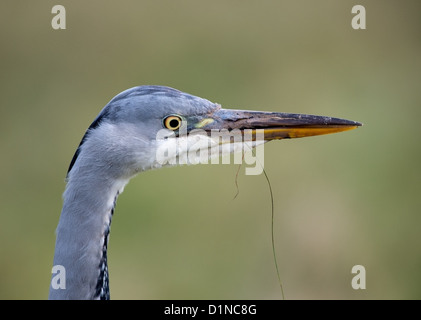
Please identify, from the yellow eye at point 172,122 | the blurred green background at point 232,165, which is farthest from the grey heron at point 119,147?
the blurred green background at point 232,165

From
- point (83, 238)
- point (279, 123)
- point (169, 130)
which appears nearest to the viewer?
point (83, 238)

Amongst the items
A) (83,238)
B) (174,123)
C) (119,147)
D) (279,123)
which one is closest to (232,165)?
(279,123)

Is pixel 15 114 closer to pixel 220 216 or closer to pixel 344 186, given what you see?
pixel 220 216

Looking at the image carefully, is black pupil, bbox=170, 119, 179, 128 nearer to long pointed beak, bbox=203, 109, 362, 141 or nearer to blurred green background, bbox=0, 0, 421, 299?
long pointed beak, bbox=203, 109, 362, 141

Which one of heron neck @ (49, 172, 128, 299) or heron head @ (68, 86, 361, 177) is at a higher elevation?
heron head @ (68, 86, 361, 177)

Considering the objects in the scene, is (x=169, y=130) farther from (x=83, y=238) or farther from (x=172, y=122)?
(x=83, y=238)

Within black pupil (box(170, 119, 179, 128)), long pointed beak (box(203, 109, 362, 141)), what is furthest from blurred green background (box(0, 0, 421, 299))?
black pupil (box(170, 119, 179, 128))

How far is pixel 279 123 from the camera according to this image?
8.95ft

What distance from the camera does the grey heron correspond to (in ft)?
7.88

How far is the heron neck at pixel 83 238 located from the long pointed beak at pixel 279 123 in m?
0.59

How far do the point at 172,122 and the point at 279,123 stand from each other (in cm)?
44

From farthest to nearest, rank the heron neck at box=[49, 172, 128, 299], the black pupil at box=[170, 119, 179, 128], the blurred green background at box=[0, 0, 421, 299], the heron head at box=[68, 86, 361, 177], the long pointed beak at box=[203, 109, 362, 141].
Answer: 1. the blurred green background at box=[0, 0, 421, 299]
2. the long pointed beak at box=[203, 109, 362, 141]
3. the black pupil at box=[170, 119, 179, 128]
4. the heron head at box=[68, 86, 361, 177]
5. the heron neck at box=[49, 172, 128, 299]

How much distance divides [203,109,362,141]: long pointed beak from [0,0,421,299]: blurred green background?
2400 mm
